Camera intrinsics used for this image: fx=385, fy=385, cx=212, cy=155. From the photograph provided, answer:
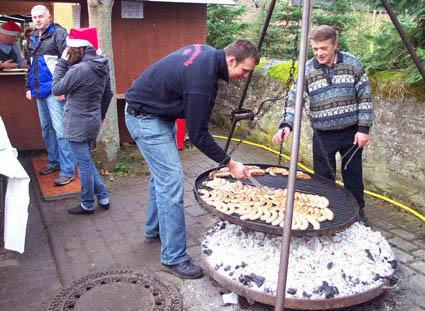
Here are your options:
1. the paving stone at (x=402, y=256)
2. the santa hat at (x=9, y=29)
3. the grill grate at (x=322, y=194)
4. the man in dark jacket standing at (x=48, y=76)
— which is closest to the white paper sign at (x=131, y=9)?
the man in dark jacket standing at (x=48, y=76)

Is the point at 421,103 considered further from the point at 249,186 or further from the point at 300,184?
the point at 249,186

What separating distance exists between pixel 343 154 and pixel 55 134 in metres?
4.20

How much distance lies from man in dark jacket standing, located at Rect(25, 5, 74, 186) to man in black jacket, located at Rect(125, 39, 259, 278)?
2.50 metres

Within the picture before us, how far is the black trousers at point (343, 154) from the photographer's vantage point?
4.03 meters

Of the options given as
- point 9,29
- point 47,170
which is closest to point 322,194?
point 47,170

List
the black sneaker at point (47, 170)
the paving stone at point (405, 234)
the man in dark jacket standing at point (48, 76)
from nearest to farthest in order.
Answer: the paving stone at point (405, 234), the man in dark jacket standing at point (48, 76), the black sneaker at point (47, 170)

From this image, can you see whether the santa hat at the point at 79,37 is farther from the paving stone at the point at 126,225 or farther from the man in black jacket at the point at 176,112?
the paving stone at the point at 126,225

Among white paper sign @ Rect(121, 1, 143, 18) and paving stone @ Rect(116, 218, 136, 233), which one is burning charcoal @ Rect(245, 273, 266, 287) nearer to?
paving stone @ Rect(116, 218, 136, 233)

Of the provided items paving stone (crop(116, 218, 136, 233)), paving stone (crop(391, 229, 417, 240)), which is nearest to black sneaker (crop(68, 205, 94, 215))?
paving stone (crop(116, 218, 136, 233))

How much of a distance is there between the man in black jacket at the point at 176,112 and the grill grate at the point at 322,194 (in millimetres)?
334

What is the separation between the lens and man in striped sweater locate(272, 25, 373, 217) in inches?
148

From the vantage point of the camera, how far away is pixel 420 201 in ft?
15.4

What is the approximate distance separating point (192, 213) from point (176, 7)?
4263mm

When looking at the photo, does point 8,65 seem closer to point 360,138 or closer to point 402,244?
point 360,138
